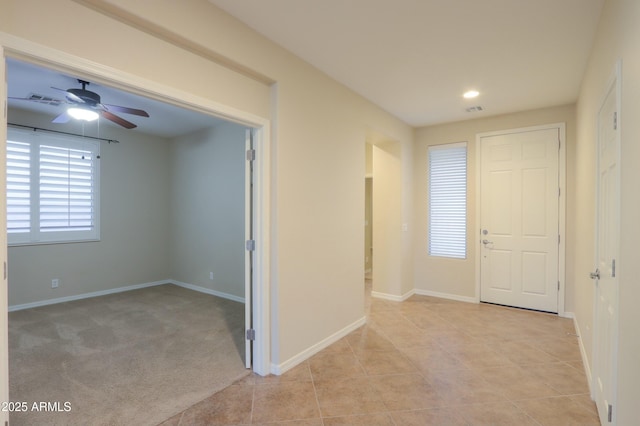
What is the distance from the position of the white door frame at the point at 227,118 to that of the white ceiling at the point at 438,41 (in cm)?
70

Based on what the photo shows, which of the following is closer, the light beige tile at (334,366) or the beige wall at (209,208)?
the light beige tile at (334,366)

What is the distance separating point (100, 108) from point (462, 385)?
440 centimetres

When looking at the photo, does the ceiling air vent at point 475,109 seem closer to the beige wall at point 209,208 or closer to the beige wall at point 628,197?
the beige wall at point 628,197

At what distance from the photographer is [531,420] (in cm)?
210

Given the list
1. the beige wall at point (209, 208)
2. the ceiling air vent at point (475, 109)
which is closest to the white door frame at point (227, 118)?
the beige wall at point (209, 208)

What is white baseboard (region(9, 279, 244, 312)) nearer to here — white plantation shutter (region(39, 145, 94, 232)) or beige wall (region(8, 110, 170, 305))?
beige wall (region(8, 110, 170, 305))

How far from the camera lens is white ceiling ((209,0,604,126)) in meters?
2.15

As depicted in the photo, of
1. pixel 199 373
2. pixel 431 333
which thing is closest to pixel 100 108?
pixel 199 373

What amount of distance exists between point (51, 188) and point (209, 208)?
2.22m

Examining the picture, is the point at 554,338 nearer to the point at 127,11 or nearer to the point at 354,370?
the point at 354,370

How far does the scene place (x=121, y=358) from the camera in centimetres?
298

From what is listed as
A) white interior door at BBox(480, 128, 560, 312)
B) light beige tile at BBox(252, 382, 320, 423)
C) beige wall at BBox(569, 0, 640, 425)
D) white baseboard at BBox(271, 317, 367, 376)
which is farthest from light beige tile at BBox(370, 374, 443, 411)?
white interior door at BBox(480, 128, 560, 312)

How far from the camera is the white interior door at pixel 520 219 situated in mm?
4215

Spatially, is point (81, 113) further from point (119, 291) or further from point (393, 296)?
point (393, 296)
